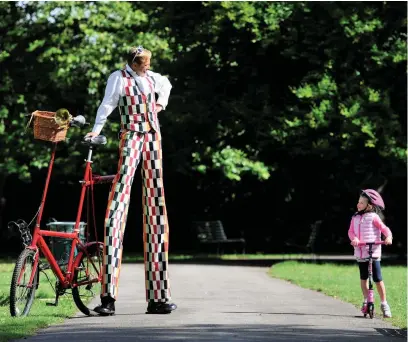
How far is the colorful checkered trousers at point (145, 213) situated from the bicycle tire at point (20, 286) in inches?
26.2

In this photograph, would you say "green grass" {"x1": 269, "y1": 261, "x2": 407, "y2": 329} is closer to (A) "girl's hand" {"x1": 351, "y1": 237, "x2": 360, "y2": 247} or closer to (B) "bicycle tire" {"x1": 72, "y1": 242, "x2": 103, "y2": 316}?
(A) "girl's hand" {"x1": 351, "y1": 237, "x2": 360, "y2": 247}

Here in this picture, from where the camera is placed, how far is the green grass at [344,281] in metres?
12.7

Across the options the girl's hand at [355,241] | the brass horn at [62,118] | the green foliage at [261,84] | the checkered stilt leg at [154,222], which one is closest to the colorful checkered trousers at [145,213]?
the checkered stilt leg at [154,222]

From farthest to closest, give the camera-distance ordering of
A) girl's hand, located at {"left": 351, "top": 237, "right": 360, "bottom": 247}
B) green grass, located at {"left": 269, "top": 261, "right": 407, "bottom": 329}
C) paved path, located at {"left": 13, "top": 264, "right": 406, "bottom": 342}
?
green grass, located at {"left": 269, "top": 261, "right": 407, "bottom": 329}, girl's hand, located at {"left": 351, "top": 237, "right": 360, "bottom": 247}, paved path, located at {"left": 13, "top": 264, "right": 406, "bottom": 342}

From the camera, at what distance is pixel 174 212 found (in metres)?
35.0

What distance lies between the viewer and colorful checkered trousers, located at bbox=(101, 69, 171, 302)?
33.9ft

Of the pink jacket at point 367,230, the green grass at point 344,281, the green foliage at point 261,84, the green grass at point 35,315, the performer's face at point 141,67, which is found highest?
the green foliage at point 261,84

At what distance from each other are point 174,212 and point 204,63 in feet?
31.2

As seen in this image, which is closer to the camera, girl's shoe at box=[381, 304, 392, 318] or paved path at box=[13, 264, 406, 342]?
paved path at box=[13, 264, 406, 342]

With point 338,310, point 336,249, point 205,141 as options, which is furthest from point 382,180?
point 338,310

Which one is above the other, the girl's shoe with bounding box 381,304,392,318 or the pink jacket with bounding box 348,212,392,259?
the pink jacket with bounding box 348,212,392,259

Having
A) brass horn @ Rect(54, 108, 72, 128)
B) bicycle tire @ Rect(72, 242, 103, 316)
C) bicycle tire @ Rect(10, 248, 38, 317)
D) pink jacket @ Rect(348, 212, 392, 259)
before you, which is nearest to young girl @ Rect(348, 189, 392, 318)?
pink jacket @ Rect(348, 212, 392, 259)

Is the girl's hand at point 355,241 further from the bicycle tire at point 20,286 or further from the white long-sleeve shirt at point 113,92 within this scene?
the bicycle tire at point 20,286

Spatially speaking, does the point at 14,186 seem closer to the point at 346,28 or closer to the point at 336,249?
the point at 336,249
